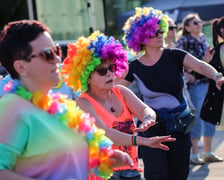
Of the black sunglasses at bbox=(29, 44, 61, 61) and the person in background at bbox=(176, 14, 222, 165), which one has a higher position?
the black sunglasses at bbox=(29, 44, 61, 61)

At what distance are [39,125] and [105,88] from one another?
151 cm

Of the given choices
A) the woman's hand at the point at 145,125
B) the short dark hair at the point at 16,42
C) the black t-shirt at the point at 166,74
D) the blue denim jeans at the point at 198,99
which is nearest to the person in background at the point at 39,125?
the short dark hair at the point at 16,42

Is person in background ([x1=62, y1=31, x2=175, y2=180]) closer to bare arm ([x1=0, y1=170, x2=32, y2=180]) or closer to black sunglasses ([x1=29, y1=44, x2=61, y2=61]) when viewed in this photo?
black sunglasses ([x1=29, y1=44, x2=61, y2=61])

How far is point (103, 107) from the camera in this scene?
3.90m

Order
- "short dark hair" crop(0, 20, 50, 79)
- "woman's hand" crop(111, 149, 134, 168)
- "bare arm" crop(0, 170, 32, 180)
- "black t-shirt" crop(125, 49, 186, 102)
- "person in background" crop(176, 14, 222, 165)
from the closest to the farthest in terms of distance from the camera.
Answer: "bare arm" crop(0, 170, 32, 180)
"short dark hair" crop(0, 20, 50, 79)
"woman's hand" crop(111, 149, 134, 168)
"black t-shirt" crop(125, 49, 186, 102)
"person in background" crop(176, 14, 222, 165)

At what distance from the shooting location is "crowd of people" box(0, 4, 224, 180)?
2467mm

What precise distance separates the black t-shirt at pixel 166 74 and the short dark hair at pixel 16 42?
2.53 metres

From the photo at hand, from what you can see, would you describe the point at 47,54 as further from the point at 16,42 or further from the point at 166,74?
the point at 166,74

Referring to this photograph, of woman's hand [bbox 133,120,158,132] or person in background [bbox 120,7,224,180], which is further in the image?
person in background [bbox 120,7,224,180]

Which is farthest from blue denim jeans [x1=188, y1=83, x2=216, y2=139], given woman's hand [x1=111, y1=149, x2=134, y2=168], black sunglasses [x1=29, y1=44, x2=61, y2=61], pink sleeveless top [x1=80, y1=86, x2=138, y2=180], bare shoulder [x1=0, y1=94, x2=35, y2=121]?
bare shoulder [x1=0, y1=94, x2=35, y2=121]

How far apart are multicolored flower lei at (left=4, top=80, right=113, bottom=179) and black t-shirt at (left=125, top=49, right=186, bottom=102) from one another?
2.29 metres

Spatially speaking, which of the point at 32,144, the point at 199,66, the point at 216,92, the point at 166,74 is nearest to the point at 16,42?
the point at 32,144

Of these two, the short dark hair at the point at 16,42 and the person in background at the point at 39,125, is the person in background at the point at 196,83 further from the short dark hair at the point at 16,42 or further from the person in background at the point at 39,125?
the short dark hair at the point at 16,42

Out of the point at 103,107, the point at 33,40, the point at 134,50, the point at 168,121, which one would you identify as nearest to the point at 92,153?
the point at 33,40
